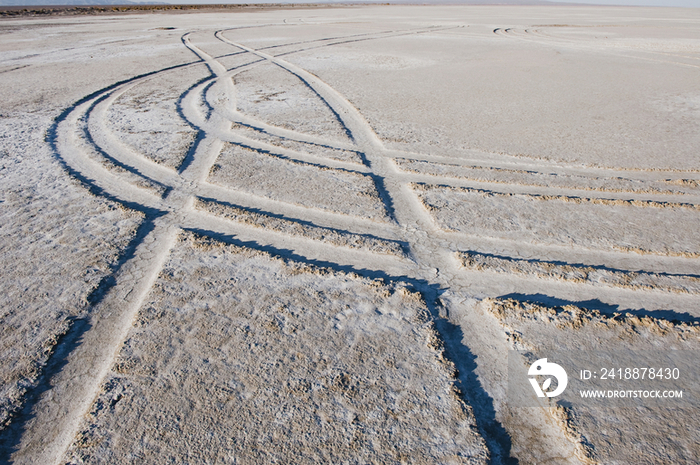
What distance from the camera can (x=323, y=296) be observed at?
2.29 metres

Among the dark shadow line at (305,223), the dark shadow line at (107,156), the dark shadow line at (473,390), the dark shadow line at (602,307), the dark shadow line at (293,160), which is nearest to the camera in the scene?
the dark shadow line at (473,390)

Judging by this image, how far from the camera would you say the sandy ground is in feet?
5.34

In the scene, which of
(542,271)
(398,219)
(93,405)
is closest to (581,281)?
(542,271)

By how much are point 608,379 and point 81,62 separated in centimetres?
1032

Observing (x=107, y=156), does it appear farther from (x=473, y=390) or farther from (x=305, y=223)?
(x=473, y=390)

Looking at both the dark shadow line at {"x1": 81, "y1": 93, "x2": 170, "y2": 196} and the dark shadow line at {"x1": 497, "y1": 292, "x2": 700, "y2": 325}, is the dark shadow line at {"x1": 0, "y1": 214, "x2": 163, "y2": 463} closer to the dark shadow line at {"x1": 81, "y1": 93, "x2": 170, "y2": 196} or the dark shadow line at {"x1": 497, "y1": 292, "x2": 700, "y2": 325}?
the dark shadow line at {"x1": 81, "y1": 93, "x2": 170, "y2": 196}

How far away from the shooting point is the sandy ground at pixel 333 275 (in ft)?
5.34

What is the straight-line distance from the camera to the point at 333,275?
2.46 m

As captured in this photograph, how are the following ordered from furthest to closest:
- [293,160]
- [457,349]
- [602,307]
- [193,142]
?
[193,142], [293,160], [602,307], [457,349]

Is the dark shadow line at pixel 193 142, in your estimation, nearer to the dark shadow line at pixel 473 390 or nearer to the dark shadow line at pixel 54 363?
the dark shadow line at pixel 54 363

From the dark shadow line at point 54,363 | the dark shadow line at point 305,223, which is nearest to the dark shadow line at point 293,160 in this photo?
the dark shadow line at point 305,223

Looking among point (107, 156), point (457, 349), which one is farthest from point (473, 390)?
point (107, 156)

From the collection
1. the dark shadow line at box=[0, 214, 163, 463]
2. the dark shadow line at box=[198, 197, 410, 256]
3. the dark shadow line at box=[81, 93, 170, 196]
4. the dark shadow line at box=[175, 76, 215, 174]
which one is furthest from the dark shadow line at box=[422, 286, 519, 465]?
the dark shadow line at box=[175, 76, 215, 174]

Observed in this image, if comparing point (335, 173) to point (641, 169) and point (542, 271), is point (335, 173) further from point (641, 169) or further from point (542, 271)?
point (641, 169)
